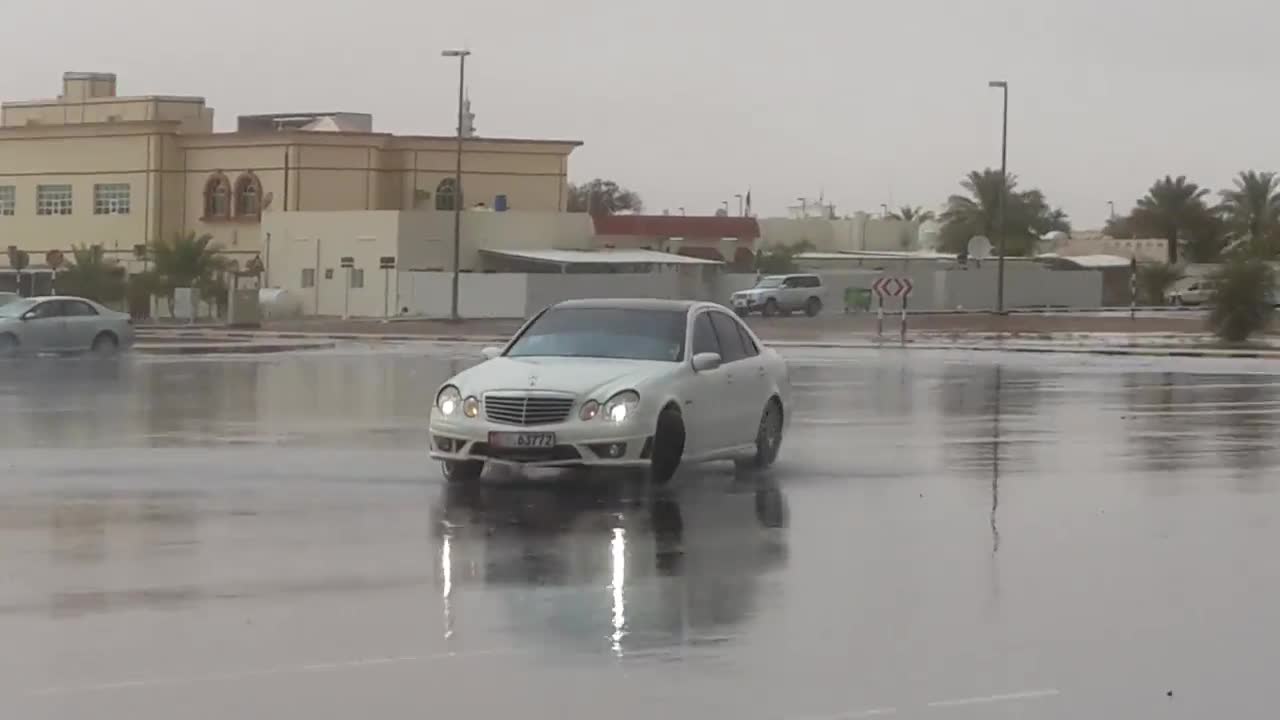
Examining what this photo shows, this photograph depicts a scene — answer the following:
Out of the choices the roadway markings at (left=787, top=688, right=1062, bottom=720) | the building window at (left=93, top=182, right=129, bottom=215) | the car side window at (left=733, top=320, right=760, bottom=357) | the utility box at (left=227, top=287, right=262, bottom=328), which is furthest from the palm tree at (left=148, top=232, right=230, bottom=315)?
the roadway markings at (left=787, top=688, right=1062, bottom=720)

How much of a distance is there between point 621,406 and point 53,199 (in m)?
79.9

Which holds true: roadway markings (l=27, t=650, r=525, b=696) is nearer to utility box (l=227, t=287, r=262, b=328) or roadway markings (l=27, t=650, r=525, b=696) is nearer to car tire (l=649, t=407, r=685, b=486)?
car tire (l=649, t=407, r=685, b=486)

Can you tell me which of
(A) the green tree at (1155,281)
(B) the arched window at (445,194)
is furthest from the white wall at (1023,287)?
(B) the arched window at (445,194)

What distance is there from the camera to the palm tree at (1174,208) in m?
126

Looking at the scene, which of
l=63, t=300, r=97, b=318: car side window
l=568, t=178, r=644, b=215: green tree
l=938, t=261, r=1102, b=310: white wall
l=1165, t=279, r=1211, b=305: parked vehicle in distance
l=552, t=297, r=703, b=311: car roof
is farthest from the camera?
l=568, t=178, r=644, b=215: green tree

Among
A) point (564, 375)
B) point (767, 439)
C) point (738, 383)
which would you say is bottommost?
point (767, 439)

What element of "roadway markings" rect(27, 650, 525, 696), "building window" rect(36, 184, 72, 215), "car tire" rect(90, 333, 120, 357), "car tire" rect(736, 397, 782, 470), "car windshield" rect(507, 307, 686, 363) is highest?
"building window" rect(36, 184, 72, 215)

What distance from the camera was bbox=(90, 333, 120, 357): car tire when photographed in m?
46.7

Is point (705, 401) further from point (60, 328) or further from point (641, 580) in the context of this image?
point (60, 328)

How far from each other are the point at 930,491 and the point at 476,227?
68672 mm

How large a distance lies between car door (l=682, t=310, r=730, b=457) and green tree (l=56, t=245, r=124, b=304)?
196 ft

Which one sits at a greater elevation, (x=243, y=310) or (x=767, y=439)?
(x=767, y=439)

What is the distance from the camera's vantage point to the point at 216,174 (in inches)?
3561

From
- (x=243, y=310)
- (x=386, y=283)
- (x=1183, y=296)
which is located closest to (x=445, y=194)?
(x=386, y=283)
